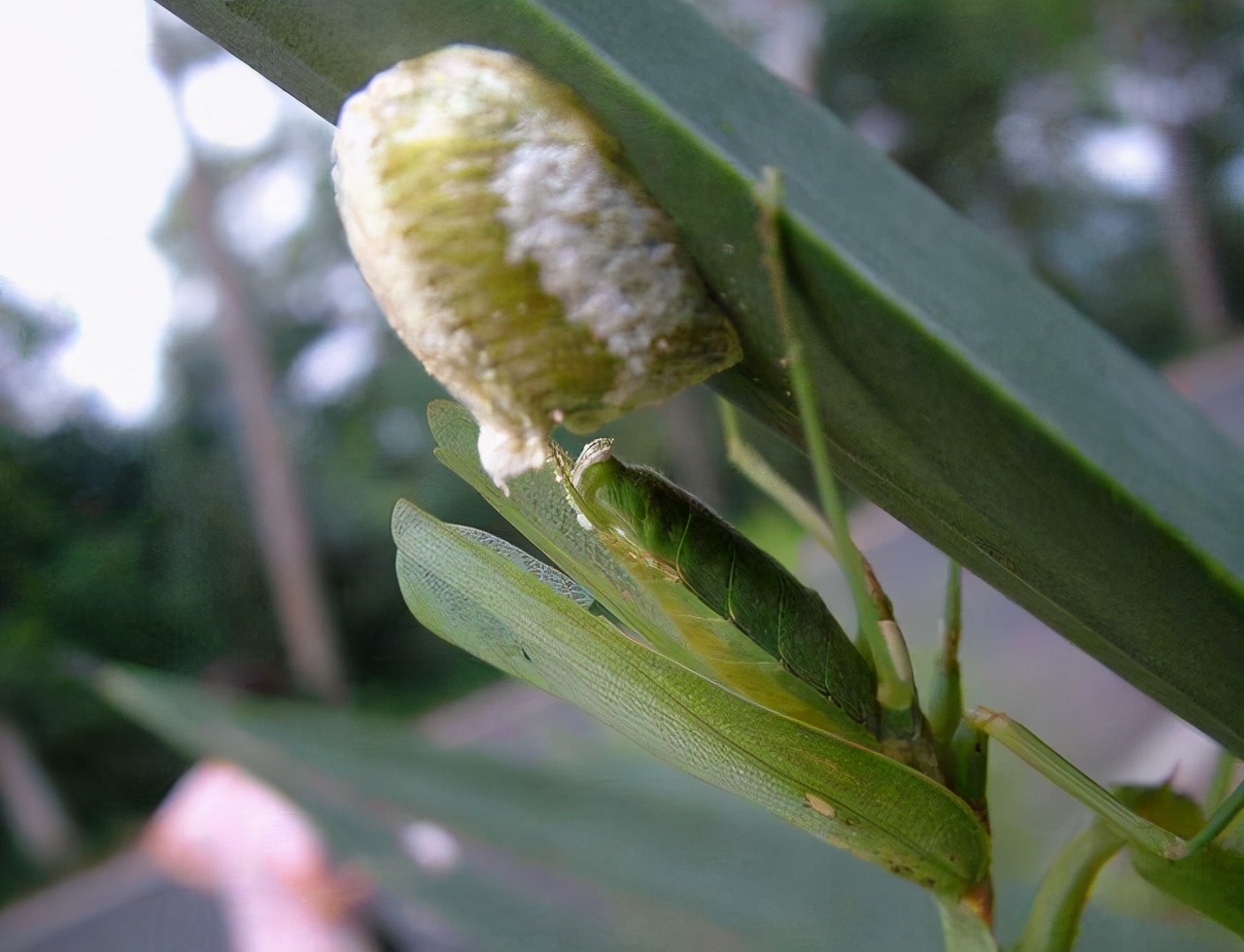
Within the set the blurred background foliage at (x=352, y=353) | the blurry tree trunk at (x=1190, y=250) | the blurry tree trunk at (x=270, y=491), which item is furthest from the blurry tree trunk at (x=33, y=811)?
the blurry tree trunk at (x=1190, y=250)

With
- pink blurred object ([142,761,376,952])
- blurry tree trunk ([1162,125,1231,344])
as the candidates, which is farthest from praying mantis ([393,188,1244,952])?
blurry tree trunk ([1162,125,1231,344])

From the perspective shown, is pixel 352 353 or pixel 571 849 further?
pixel 352 353

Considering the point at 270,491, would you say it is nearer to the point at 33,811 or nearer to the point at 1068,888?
the point at 33,811

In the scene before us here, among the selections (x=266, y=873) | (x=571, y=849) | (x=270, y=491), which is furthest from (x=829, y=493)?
(x=270, y=491)

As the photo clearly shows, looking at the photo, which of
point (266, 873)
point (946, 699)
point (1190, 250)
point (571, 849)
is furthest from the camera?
point (1190, 250)

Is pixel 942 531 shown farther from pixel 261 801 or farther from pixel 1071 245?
pixel 1071 245

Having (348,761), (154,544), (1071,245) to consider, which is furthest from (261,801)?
(1071,245)

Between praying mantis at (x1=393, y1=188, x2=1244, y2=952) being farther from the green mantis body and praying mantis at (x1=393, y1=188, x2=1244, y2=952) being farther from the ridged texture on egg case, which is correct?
the ridged texture on egg case
